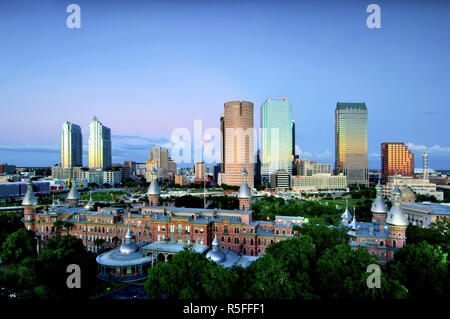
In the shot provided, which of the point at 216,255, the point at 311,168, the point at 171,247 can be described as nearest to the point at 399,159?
the point at 311,168

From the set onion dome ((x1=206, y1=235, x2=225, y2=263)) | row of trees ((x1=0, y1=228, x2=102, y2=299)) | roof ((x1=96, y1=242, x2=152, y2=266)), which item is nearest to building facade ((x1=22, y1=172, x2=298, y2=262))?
roof ((x1=96, y1=242, x2=152, y2=266))

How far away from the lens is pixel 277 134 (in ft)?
589

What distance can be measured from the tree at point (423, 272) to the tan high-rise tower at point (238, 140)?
374 feet

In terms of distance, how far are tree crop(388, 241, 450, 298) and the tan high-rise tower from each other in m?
114

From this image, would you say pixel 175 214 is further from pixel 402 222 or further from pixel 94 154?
pixel 94 154

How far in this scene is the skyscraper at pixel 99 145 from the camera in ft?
513

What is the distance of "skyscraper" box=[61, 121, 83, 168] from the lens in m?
156

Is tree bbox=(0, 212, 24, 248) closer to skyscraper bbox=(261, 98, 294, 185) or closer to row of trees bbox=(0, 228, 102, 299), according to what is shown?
row of trees bbox=(0, 228, 102, 299)

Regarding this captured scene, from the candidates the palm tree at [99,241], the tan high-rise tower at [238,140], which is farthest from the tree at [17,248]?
the tan high-rise tower at [238,140]

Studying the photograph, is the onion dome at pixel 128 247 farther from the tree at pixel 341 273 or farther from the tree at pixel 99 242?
the tree at pixel 341 273

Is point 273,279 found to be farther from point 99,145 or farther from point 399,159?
point 399,159

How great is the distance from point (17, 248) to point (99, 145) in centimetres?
14177

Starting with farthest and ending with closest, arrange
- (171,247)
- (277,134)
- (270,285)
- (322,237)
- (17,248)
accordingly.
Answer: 1. (277,134)
2. (171,247)
3. (17,248)
4. (322,237)
5. (270,285)
